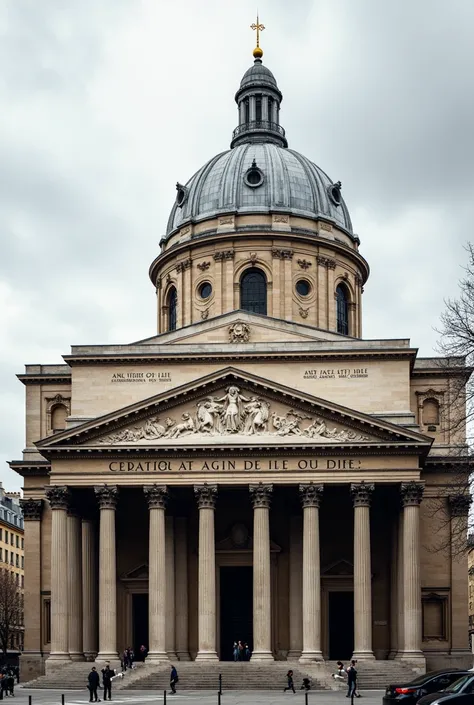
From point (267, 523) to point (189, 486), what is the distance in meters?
4.17

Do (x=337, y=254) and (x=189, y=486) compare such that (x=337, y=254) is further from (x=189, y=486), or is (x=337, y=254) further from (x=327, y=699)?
(x=327, y=699)

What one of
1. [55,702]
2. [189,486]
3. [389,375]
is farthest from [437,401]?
[55,702]

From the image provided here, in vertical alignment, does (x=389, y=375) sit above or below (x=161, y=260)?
below

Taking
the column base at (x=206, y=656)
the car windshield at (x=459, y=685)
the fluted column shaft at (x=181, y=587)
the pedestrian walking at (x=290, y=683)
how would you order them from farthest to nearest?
1. the fluted column shaft at (x=181, y=587)
2. the column base at (x=206, y=656)
3. the pedestrian walking at (x=290, y=683)
4. the car windshield at (x=459, y=685)

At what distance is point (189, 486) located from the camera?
62.8 metres

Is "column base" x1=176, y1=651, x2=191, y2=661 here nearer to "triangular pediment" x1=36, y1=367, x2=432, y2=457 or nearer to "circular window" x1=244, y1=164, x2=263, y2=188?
"triangular pediment" x1=36, y1=367, x2=432, y2=457

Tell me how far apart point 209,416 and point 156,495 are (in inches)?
180

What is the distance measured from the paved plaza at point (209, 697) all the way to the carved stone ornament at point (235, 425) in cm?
1225

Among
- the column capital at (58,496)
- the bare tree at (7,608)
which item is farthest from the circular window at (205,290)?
the bare tree at (7,608)

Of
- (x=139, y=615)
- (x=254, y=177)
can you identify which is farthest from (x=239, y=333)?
(x=254, y=177)

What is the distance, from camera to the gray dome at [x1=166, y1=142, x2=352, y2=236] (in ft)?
270

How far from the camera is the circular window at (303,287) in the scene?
7906 cm

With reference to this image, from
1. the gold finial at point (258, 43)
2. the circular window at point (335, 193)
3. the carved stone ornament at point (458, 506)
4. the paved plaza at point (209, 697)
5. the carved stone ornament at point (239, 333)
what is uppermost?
the gold finial at point (258, 43)

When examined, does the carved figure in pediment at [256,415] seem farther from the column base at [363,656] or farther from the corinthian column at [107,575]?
the column base at [363,656]
